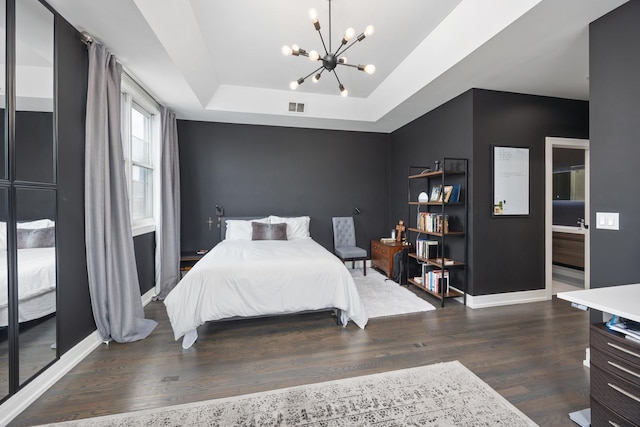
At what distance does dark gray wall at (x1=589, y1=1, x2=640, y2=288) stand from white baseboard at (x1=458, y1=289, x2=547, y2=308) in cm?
133

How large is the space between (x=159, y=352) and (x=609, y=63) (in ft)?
13.9

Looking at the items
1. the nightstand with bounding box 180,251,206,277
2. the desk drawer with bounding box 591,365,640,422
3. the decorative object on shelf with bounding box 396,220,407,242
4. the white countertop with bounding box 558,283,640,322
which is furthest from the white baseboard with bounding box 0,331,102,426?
the decorative object on shelf with bounding box 396,220,407,242

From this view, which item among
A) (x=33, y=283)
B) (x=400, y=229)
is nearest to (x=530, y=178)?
(x=400, y=229)

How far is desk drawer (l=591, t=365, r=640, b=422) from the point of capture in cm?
125

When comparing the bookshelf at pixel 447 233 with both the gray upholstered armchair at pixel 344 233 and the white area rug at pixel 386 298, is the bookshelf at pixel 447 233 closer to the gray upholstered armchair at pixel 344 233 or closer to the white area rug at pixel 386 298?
the white area rug at pixel 386 298

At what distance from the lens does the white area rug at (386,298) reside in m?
3.25

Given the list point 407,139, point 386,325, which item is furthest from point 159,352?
point 407,139

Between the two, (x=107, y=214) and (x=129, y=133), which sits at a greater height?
(x=129, y=133)

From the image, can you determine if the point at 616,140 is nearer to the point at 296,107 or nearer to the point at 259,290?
the point at 259,290

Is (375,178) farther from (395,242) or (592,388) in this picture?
(592,388)

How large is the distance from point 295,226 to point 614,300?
12.3 ft

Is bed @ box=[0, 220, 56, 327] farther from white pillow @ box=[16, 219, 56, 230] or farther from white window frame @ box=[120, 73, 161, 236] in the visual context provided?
white window frame @ box=[120, 73, 161, 236]

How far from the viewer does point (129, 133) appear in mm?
3105

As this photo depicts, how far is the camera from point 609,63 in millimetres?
2002
